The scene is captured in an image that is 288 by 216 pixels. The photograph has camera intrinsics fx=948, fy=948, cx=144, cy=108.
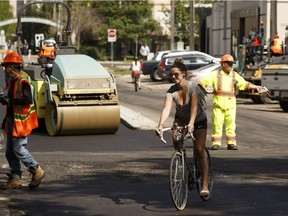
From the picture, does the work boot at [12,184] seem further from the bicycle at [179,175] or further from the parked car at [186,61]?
the parked car at [186,61]

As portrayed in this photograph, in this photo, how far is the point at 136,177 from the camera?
1329 cm

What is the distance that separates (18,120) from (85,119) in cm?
809

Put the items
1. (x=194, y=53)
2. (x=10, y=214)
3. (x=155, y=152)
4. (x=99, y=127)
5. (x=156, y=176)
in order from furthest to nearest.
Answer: (x=194, y=53)
(x=99, y=127)
(x=155, y=152)
(x=156, y=176)
(x=10, y=214)

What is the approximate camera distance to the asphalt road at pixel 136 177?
10736 mm

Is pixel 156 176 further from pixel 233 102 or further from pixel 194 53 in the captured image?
pixel 194 53

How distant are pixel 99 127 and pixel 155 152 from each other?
11.4 feet

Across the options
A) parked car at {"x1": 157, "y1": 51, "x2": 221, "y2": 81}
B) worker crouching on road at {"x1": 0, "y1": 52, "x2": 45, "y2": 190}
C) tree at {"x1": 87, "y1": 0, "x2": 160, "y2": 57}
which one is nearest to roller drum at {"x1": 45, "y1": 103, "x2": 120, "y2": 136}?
worker crouching on road at {"x1": 0, "y1": 52, "x2": 45, "y2": 190}

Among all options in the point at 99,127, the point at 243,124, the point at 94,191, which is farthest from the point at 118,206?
the point at 243,124

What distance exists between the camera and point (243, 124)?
23734 millimetres

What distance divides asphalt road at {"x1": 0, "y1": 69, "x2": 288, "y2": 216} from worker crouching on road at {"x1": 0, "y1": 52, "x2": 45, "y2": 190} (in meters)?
0.23

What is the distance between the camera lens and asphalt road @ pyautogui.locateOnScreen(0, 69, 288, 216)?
10736 mm

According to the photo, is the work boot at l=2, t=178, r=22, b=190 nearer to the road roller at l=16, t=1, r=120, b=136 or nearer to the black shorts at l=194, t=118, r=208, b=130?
the black shorts at l=194, t=118, r=208, b=130

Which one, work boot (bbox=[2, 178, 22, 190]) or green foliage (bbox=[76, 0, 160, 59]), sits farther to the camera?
green foliage (bbox=[76, 0, 160, 59])

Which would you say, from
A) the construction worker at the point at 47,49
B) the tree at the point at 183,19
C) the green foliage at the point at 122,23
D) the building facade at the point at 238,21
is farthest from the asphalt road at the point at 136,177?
the green foliage at the point at 122,23
